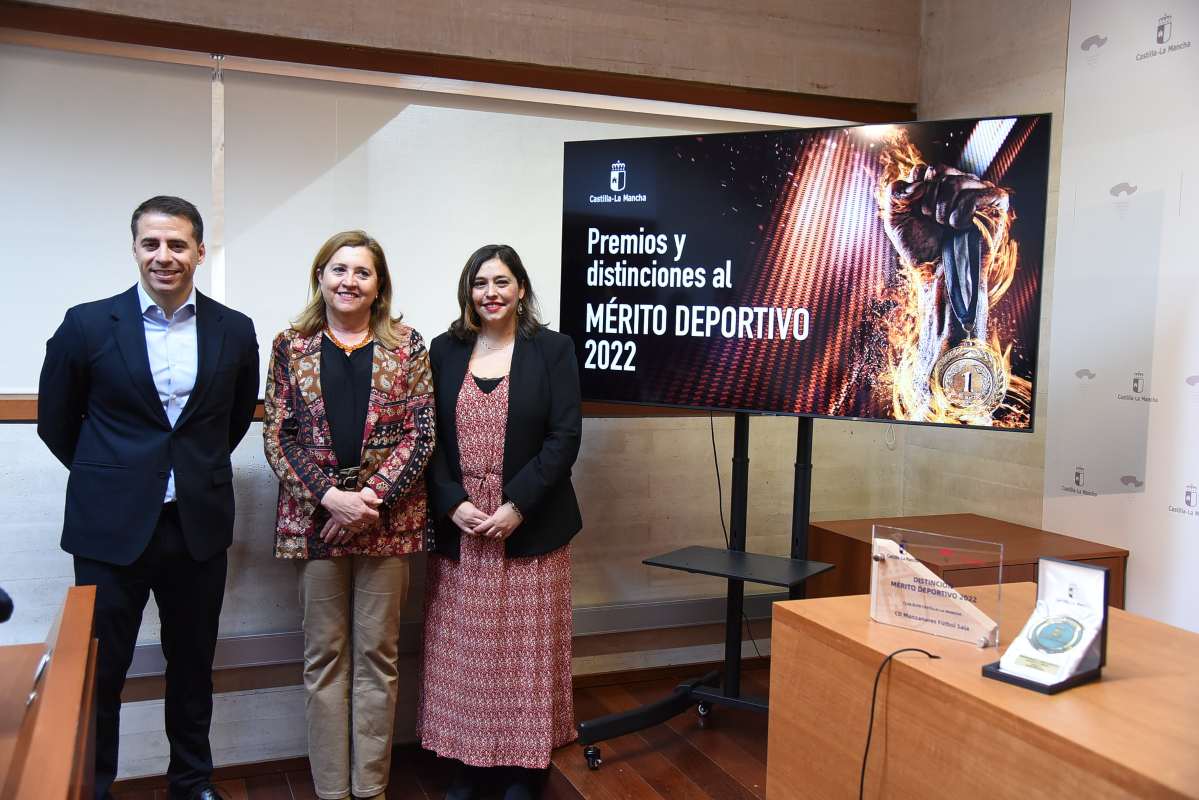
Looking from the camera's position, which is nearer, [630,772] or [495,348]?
[495,348]

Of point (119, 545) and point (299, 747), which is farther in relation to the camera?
point (299, 747)

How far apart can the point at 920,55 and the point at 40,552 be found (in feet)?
12.9

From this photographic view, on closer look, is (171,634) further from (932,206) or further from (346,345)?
(932,206)

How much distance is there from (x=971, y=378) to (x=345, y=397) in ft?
5.96

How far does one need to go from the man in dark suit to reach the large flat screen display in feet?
4.17

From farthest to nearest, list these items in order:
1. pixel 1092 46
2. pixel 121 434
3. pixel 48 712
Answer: pixel 1092 46 < pixel 121 434 < pixel 48 712

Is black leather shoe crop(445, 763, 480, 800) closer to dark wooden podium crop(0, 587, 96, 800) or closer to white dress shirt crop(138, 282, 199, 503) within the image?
white dress shirt crop(138, 282, 199, 503)

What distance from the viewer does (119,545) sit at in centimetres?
266

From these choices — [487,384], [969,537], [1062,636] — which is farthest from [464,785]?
[1062,636]

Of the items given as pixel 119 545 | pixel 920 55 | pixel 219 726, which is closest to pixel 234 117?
pixel 119 545

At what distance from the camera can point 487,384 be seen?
3062 millimetres

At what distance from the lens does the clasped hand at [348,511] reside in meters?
2.80

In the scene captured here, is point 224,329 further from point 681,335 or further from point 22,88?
point 681,335

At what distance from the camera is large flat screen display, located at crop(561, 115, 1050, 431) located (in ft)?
9.64
